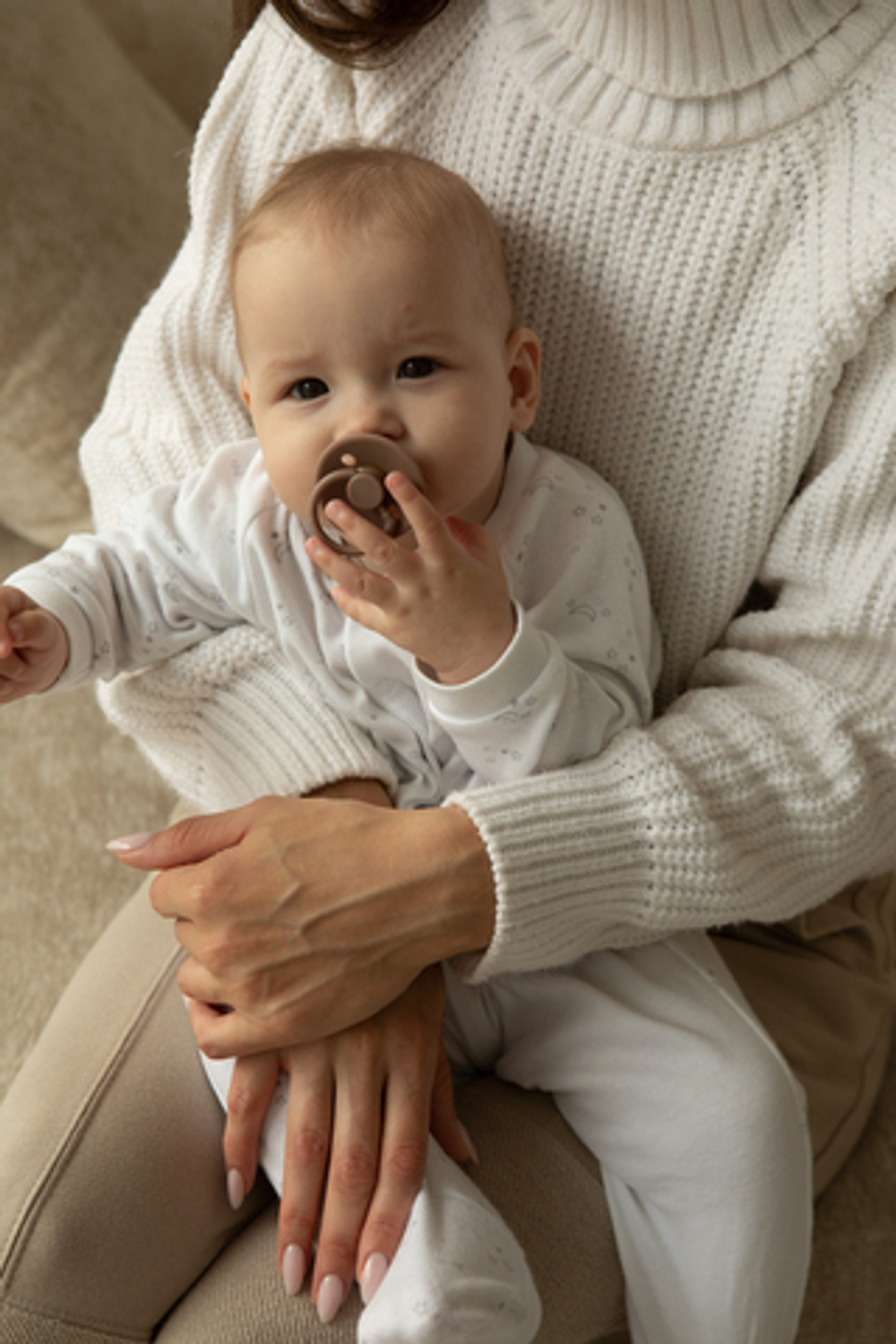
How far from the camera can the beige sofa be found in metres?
1.27

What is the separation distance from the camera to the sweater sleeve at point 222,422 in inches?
38.9

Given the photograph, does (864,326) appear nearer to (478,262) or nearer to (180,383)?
(478,262)

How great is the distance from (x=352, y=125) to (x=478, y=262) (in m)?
0.22

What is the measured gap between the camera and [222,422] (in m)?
1.09

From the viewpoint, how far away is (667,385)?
1.02m

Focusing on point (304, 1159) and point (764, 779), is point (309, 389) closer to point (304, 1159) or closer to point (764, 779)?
point (764, 779)

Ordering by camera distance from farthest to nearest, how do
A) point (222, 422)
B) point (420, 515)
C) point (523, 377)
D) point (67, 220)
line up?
1. point (67, 220)
2. point (222, 422)
3. point (523, 377)
4. point (420, 515)

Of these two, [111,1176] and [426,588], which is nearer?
[426,588]

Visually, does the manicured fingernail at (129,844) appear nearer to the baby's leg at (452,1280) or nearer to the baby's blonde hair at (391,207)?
the baby's leg at (452,1280)

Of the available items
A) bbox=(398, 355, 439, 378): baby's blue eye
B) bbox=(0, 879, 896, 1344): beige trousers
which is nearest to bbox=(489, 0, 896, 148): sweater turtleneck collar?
bbox=(398, 355, 439, 378): baby's blue eye

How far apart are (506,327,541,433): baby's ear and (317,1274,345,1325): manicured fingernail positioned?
664 mm

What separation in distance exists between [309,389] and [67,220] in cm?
69

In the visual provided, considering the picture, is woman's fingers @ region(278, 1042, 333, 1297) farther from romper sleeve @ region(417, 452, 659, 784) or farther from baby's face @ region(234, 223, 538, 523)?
baby's face @ region(234, 223, 538, 523)

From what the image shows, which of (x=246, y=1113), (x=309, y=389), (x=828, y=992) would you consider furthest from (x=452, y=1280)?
(x=309, y=389)
